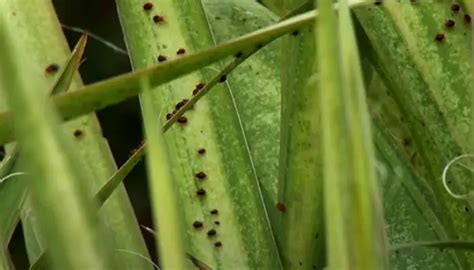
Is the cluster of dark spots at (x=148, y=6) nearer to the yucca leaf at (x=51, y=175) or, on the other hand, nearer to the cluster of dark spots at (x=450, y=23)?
the cluster of dark spots at (x=450, y=23)

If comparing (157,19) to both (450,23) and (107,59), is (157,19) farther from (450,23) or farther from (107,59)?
(107,59)

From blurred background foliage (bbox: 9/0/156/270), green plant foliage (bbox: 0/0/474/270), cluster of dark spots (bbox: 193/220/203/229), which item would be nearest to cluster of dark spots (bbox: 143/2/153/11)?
green plant foliage (bbox: 0/0/474/270)

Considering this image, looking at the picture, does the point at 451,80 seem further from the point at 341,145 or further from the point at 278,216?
the point at 341,145

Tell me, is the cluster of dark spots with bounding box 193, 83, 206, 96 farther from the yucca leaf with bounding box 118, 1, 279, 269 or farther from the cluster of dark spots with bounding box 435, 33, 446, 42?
the cluster of dark spots with bounding box 435, 33, 446, 42

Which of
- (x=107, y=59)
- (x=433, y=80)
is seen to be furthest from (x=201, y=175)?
(x=107, y=59)

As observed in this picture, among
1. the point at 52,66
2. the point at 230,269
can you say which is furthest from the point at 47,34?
the point at 230,269

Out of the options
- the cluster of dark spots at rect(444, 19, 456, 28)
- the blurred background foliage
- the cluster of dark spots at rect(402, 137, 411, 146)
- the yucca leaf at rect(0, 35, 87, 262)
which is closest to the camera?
the yucca leaf at rect(0, 35, 87, 262)

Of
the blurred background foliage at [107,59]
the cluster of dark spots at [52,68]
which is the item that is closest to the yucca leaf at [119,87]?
the cluster of dark spots at [52,68]

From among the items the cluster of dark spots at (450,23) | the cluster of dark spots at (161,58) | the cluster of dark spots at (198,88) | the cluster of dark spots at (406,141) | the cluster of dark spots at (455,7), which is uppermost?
the cluster of dark spots at (161,58)

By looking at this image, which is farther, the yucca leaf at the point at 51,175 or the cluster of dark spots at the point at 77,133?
the cluster of dark spots at the point at 77,133
